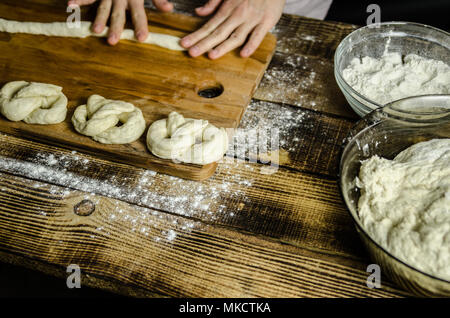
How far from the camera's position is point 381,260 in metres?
0.96

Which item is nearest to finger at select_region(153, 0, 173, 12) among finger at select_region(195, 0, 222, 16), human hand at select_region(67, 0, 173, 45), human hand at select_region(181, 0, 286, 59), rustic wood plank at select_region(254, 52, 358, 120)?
human hand at select_region(67, 0, 173, 45)

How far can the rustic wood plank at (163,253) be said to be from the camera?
1.10 metres

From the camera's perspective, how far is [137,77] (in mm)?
1682

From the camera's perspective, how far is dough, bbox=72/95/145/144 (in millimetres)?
1402

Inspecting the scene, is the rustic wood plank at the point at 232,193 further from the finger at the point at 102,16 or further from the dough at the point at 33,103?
the finger at the point at 102,16

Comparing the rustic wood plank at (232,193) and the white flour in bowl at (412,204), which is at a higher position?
the white flour in bowl at (412,204)

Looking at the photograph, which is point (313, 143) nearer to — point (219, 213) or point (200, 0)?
point (219, 213)

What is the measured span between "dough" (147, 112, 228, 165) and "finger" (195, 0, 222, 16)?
752 mm

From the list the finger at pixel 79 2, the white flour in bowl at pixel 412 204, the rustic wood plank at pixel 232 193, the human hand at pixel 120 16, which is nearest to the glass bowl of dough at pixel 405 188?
the white flour in bowl at pixel 412 204

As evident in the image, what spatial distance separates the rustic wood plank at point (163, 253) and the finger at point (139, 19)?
843 millimetres

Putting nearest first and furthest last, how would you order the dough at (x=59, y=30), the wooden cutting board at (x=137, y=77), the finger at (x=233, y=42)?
the wooden cutting board at (x=137, y=77) < the finger at (x=233, y=42) < the dough at (x=59, y=30)

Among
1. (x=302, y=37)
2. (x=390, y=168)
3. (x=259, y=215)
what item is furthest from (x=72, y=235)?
(x=302, y=37)
